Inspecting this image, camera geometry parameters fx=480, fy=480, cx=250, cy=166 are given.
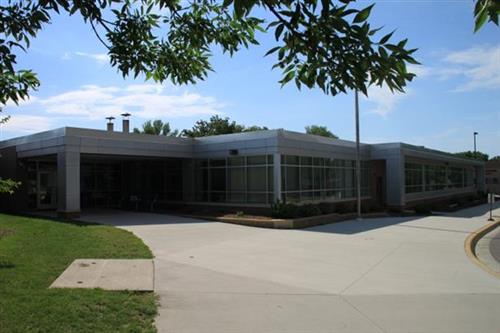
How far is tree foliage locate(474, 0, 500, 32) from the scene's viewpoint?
220 centimetres

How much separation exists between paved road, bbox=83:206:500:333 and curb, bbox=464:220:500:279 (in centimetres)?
26

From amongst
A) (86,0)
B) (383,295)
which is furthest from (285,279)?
(86,0)

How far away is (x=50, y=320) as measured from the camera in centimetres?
557

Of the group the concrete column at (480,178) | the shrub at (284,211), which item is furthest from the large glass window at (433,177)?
the shrub at (284,211)

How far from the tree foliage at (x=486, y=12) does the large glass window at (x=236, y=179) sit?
2129cm

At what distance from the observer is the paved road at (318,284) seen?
6559 millimetres

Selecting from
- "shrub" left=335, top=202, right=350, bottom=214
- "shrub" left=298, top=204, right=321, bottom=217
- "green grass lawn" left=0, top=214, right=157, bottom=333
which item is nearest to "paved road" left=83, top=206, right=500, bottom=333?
"green grass lawn" left=0, top=214, right=157, bottom=333

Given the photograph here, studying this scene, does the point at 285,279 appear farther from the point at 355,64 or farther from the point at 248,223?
the point at 248,223

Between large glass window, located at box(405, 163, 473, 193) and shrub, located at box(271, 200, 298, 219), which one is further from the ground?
large glass window, located at box(405, 163, 473, 193)

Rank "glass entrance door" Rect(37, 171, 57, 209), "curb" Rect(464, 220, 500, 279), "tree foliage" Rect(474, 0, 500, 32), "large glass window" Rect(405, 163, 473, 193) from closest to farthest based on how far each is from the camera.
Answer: "tree foliage" Rect(474, 0, 500, 32)
"curb" Rect(464, 220, 500, 279)
"glass entrance door" Rect(37, 171, 57, 209)
"large glass window" Rect(405, 163, 473, 193)

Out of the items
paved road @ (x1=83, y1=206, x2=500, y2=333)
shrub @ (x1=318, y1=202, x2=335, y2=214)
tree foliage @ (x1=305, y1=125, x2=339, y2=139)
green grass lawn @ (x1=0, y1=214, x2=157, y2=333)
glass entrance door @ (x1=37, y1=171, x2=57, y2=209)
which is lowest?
paved road @ (x1=83, y1=206, x2=500, y2=333)

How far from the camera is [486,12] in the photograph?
7.28 ft

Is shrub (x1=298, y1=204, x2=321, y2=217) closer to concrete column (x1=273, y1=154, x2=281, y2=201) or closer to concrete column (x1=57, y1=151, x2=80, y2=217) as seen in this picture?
concrete column (x1=273, y1=154, x2=281, y2=201)

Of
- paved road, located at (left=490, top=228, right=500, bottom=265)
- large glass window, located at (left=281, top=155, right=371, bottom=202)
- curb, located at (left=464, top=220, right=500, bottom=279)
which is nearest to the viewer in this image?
curb, located at (left=464, top=220, right=500, bottom=279)
